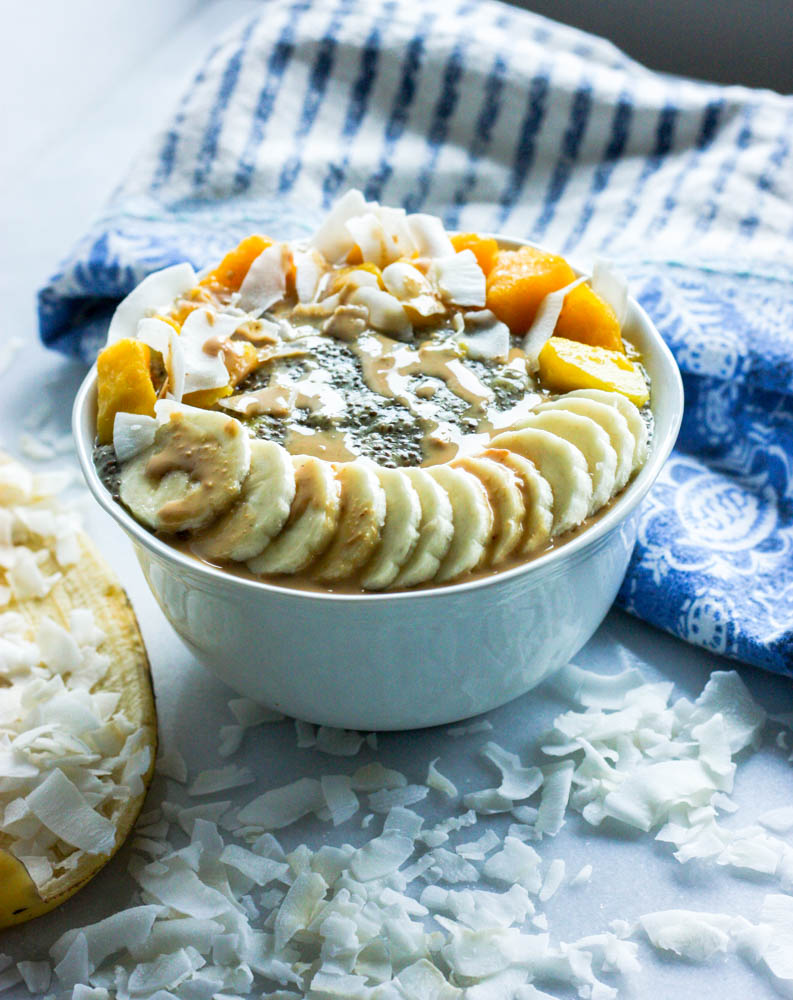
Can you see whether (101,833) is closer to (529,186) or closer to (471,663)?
(471,663)

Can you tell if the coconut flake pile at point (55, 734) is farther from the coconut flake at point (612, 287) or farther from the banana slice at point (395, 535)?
the coconut flake at point (612, 287)

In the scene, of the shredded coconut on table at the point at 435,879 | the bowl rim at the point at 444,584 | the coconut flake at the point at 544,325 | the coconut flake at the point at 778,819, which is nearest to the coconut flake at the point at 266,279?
the bowl rim at the point at 444,584

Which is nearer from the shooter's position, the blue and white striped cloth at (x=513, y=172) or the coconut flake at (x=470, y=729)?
the coconut flake at (x=470, y=729)

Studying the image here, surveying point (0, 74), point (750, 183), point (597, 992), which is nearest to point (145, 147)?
point (0, 74)

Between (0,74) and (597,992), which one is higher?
(0,74)

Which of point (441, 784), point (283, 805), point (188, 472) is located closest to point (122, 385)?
point (188, 472)

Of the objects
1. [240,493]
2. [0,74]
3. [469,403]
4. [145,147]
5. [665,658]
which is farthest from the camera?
[0,74]

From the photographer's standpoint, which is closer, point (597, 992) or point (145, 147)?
point (597, 992)
